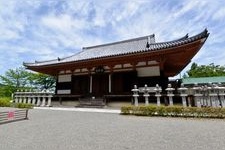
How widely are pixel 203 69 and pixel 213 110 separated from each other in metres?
33.1

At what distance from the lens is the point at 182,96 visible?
34.5ft

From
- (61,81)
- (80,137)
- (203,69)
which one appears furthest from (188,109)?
(203,69)

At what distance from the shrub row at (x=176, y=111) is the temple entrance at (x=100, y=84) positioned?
6.15 m

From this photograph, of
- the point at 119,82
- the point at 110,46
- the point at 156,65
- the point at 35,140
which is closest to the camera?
the point at 35,140

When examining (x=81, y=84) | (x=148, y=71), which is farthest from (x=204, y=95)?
(x=81, y=84)

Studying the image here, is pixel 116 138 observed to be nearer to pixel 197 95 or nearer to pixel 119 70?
pixel 197 95

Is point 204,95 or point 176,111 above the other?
point 204,95

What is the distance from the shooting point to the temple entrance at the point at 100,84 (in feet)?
52.1

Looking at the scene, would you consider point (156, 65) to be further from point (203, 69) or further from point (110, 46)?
point (203, 69)

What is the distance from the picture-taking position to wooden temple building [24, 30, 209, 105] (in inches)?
504

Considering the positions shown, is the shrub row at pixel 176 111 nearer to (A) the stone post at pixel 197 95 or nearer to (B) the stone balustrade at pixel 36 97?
(A) the stone post at pixel 197 95

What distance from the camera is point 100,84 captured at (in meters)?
16.2

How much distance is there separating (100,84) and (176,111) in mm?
8595

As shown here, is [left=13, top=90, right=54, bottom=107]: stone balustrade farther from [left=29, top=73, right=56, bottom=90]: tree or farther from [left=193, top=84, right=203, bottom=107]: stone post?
[left=29, top=73, right=56, bottom=90]: tree
